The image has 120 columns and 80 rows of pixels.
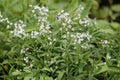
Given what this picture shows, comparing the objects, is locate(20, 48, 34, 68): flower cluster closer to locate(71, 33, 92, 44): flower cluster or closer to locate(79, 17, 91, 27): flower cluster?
locate(71, 33, 92, 44): flower cluster

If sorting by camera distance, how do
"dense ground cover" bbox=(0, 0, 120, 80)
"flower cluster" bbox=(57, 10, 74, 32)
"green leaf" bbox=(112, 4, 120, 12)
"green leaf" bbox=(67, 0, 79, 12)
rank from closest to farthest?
"dense ground cover" bbox=(0, 0, 120, 80), "flower cluster" bbox=(57, 10, 74, 32), "green leaf" bbox=(67, 0, 79, 12), "green leaf" bbox=(112, 4, 120, 12)

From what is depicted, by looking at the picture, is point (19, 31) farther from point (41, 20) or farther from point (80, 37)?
point (80, 37)

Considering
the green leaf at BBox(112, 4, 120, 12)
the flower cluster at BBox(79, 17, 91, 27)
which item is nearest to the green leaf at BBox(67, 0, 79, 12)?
the flower cluster at BBox(79, 17, 91, 27)

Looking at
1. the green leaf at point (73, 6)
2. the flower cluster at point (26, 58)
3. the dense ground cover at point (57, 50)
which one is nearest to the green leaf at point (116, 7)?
the green leaf at point (73, 6)

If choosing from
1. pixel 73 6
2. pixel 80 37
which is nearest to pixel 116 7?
pixel 73 6

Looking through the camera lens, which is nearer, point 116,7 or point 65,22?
point 65,22

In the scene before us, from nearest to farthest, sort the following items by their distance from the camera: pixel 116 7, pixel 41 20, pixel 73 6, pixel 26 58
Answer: pixel 26 58 < pixel 41 20 < pixel 73 6 < pixel 116 7

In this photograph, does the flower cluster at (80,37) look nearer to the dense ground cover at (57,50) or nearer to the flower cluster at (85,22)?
the dense ground cover at (57,50)

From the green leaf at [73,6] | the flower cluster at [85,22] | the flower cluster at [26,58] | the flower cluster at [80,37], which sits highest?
the green leaf at [73,6]
